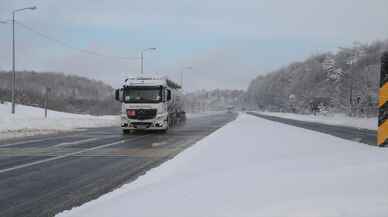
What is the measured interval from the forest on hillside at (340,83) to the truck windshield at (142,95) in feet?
169

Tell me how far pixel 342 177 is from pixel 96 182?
559cm

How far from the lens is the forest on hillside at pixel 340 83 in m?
80.0

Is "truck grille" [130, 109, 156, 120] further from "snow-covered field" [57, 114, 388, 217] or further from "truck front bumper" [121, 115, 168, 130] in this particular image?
"snow-covered field" [57, 114, 388, 217]

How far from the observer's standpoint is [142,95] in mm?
26750

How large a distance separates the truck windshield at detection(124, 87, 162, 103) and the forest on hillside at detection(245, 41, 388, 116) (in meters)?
51.6

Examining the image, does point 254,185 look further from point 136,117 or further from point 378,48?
point 378,48

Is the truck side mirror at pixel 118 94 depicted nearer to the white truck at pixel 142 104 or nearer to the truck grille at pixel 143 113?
the white truck at pixel 142 104

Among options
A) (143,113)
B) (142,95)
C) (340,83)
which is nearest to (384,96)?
(143,113)

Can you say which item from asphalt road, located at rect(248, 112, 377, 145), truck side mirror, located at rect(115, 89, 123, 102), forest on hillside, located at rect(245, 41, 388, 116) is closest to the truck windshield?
truck side mirror, located at rect(115, 89, 123, 102)

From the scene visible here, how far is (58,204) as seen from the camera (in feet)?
23.1

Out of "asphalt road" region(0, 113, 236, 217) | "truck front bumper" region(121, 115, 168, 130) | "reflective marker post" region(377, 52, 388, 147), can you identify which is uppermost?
"reflective marker post" region(377, 52, 388, 147)

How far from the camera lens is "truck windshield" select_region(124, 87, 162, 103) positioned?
26625 mm

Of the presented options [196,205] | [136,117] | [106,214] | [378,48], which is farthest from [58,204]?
[378,48]

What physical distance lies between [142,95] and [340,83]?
8237cm
